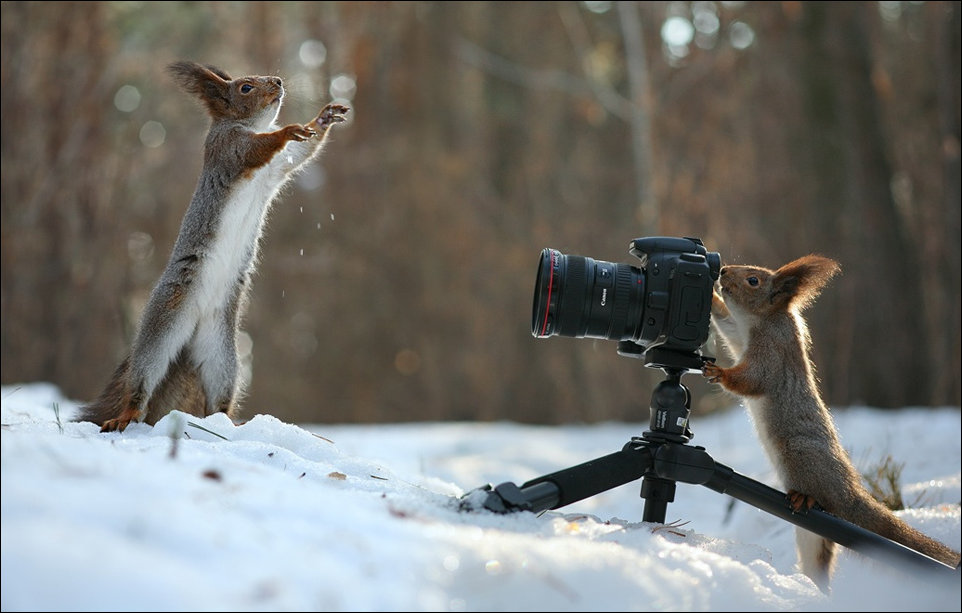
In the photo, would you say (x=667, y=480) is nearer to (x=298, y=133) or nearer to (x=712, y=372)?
(x=712, y=372)

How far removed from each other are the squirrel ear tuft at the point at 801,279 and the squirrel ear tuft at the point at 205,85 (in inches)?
85.8

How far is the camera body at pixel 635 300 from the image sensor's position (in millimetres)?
2691

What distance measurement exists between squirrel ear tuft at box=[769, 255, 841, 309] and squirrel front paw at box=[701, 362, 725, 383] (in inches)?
16.2

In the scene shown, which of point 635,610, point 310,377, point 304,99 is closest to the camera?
point 635,610

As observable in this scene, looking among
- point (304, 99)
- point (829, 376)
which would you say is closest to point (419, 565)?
point (304, 99)

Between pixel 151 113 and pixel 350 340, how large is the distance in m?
4.80

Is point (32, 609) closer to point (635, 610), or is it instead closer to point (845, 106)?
point (635, 610)

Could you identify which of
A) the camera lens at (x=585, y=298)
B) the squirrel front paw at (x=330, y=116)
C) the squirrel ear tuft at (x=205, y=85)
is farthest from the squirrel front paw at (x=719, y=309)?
the squirrel ear tuft at (x=205, y=85)

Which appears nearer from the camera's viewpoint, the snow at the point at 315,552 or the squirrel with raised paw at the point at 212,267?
the snow at the point at 315,552

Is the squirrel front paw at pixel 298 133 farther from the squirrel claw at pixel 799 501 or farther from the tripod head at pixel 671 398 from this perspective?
the squirrel claw at pixel 799 501

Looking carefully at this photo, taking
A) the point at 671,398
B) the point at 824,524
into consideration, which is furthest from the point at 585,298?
the point at 824,524

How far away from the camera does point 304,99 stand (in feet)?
13.8

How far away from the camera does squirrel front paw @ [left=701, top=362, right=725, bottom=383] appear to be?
2.76 m

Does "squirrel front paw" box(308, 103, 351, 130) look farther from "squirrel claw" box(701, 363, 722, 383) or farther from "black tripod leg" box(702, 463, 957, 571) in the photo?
"black tripod leg" box(702, 463, 957, 571)
